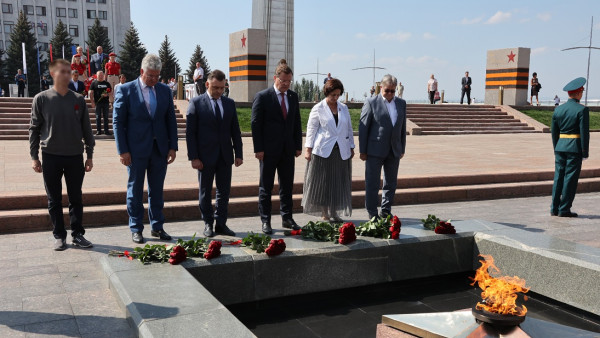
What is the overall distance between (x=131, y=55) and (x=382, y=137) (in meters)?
60.2

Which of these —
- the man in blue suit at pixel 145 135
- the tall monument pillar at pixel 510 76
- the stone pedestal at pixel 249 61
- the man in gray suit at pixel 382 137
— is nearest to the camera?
the man in blue suit at pixel 145 135

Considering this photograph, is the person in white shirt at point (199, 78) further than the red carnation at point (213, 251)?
Yes

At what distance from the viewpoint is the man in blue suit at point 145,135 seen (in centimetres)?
541

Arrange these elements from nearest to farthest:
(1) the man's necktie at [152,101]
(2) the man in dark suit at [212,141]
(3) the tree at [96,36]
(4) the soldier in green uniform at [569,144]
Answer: (1) the man's necktie at [152,101]
(2) the man in dark suit at [212,141]
(4) the soldier in green uniform at [569,144]
(3) the tree at [96,36]

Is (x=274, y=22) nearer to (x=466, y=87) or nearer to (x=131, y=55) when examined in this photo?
(x=131, y=55)

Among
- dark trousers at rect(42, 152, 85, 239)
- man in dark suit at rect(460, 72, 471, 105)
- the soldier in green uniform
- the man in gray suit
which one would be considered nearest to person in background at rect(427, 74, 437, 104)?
man in dark suit at rect(460, 72, 471, 105)

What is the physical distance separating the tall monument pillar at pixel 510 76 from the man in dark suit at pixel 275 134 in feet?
A: 87.4

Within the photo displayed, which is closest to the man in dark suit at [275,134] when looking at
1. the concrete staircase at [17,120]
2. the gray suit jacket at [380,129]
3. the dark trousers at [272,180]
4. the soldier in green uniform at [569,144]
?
the dark trousers at [272,180]

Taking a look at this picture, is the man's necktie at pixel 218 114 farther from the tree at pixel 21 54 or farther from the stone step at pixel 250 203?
the tree at pixel 21 54

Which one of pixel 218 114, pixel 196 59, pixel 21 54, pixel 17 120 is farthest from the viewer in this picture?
pixel 196 59

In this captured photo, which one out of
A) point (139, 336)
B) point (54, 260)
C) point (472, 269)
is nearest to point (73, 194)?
point (54, 260)

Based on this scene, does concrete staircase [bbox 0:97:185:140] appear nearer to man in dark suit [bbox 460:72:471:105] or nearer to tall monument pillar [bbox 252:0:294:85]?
man in dark suit [bbox 460:72:471:105]

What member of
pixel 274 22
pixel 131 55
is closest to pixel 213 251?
pixel 274 22

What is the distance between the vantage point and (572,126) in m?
7.14
